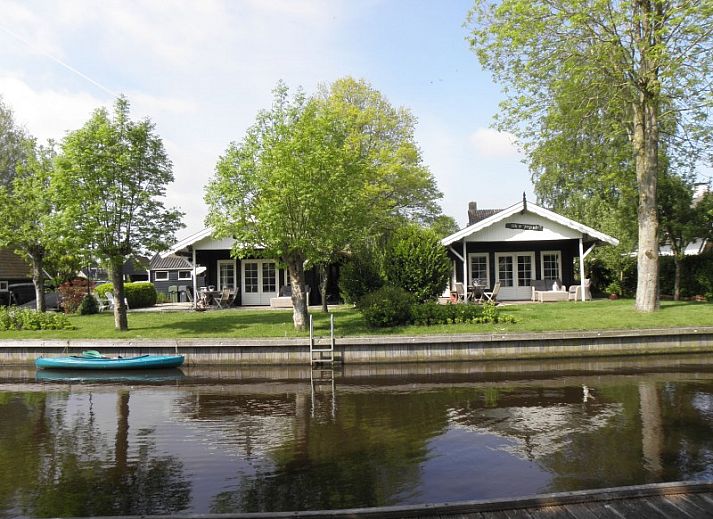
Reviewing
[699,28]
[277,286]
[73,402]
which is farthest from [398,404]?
[277,286]

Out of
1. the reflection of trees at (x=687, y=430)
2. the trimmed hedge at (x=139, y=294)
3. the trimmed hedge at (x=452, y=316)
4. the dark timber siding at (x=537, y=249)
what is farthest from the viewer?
the trimmed hedge at (x=139, y=294)

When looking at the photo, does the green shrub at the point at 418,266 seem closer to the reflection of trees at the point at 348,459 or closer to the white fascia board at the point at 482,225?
the white fascia board at the point at 482,225

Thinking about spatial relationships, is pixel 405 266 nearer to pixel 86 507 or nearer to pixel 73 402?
pixel 73 402

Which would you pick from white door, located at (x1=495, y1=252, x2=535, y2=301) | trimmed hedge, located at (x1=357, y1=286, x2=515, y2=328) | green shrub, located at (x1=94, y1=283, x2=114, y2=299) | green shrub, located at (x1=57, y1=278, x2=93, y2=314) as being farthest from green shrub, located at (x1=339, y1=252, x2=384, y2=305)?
green shrub, located at (x1=94, y1=283, x2=114, y2=299)

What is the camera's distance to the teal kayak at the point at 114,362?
14.3 m

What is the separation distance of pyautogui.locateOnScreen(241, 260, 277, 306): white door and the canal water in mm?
11941

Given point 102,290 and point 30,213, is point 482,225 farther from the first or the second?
point 102,290

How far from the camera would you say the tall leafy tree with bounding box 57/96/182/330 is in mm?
15625

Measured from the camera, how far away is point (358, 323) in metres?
17.2

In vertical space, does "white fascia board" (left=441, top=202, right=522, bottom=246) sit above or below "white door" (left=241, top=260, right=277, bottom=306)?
above

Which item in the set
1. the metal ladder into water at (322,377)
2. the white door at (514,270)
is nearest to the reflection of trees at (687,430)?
the metal ladder into water at (322,377)

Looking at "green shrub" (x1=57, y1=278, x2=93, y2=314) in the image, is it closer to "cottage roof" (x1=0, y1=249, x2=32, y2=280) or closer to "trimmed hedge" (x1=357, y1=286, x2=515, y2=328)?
"cottage roof" (x1=0, y1=249, x2=32, y2=280)

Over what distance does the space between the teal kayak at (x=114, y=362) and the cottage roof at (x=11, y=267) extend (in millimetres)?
16488

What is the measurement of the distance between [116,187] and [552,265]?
1912 centimetres
